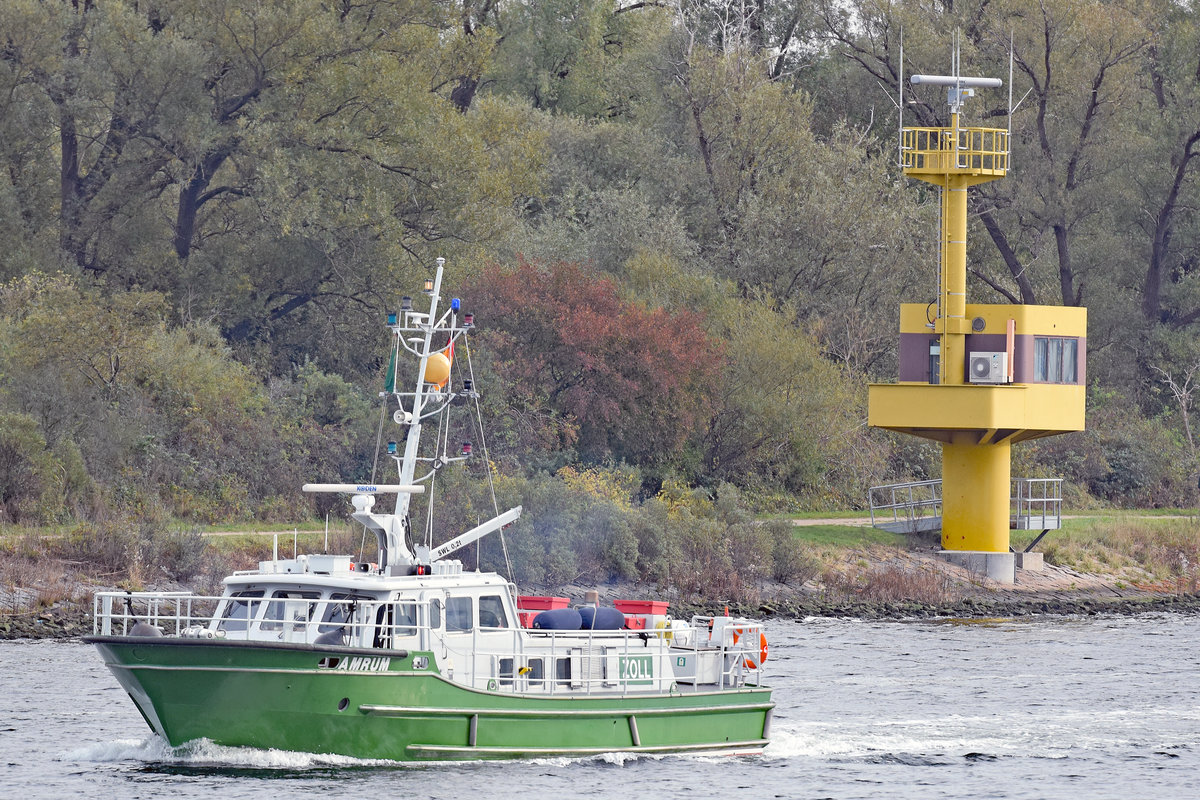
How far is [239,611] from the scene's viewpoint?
82.6 ft

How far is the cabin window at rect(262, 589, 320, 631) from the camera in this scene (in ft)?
80.7

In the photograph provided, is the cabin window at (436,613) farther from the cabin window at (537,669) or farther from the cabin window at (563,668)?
the cabin window at (563,668)

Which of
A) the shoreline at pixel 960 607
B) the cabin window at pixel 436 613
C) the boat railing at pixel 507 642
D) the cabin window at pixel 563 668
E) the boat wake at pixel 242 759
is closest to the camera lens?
the boat wake at pixel 242 759

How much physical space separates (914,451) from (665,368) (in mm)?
11452


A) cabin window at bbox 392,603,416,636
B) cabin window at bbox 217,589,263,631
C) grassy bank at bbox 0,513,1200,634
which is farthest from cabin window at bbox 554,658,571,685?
grassy bank at bbox 0,513,1200,634

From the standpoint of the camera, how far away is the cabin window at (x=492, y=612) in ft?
84.4

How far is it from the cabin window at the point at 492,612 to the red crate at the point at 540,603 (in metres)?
1.98

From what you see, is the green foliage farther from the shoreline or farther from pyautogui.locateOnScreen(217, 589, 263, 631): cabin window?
pyautogui.locateOnScreen(217, 589, 263, 631): cabin window

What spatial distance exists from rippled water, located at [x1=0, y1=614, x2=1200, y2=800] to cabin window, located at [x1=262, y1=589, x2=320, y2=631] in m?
1.92

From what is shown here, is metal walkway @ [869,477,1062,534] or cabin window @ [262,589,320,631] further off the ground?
metal walkway @ [869,477,1062,534]

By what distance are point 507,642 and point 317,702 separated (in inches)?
134

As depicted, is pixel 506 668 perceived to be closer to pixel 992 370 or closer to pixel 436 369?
pixel 436 369

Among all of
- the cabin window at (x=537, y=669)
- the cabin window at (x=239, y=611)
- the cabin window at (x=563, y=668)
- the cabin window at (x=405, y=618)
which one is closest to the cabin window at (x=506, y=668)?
the cabin window at (x=537, y=669)

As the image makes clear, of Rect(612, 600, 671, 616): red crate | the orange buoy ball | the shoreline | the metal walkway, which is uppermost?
the orange buoy ball
